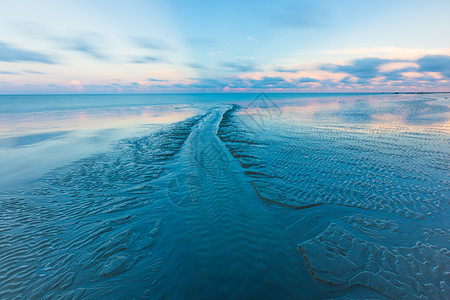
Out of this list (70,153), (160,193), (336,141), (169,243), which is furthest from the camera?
(336,141)

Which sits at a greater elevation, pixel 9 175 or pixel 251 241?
pixel 9 175

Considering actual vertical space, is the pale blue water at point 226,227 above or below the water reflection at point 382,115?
above

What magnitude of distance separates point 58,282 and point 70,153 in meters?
15.2

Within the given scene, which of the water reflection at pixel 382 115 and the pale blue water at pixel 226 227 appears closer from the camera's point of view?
the pale blue water at pixel 226 227

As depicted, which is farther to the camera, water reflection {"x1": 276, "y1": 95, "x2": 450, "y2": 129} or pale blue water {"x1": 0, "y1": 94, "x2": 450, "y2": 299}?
water reflection {"x1": 276, "y1": 95, "x2": 450, "y2": 129}

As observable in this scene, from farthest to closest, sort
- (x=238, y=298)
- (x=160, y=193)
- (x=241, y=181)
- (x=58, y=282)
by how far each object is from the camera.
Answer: (x=241, y=181), (x=160, y=193), (x=58, y=282), (x=238, y=298)

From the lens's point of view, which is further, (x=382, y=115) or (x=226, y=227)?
(x=382, y=115)

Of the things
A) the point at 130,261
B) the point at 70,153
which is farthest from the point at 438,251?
the point at 70,153

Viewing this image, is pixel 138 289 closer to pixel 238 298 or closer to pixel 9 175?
pixel 238 298

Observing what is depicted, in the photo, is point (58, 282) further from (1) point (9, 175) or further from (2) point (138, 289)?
(1) point (9, 175)

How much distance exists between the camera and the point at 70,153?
16781mm

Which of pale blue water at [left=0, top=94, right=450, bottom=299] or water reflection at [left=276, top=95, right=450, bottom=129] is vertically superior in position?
pale blue water at [left=0, top=94, right=450, bottom=299]

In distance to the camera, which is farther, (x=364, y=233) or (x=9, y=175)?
(x=9, y=175)

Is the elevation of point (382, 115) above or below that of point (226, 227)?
below
